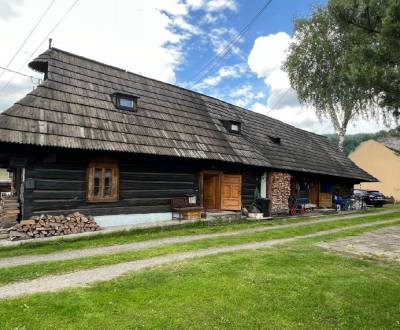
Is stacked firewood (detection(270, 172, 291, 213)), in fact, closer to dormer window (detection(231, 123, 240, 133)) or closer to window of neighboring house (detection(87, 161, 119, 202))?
dormer window (detection(231, 123, 240, 133))

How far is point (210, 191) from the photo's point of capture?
1688cm

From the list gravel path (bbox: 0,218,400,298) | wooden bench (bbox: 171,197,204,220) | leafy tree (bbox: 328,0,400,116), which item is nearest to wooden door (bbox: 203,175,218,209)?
wooden bench (bbox: 171,197,204,220)

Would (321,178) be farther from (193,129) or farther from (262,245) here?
(262,245)

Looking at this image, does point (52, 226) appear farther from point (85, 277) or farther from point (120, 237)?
point (85, 277)

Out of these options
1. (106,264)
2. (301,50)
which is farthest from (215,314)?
(301,50)

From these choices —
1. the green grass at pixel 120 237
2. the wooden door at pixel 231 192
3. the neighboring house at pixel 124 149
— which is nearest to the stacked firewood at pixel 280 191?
the neighboring house at pixel 124 149

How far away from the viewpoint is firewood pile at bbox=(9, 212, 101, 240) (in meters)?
9.67

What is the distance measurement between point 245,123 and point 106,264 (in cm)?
1482

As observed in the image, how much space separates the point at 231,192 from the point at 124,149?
256 inches

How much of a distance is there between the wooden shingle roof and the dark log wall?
64 cm

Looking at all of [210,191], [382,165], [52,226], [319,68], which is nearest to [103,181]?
[52,226]

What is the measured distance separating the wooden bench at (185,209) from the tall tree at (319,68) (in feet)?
54.5

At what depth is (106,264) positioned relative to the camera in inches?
294

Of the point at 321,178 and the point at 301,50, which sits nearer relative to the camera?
the point at 321,178
